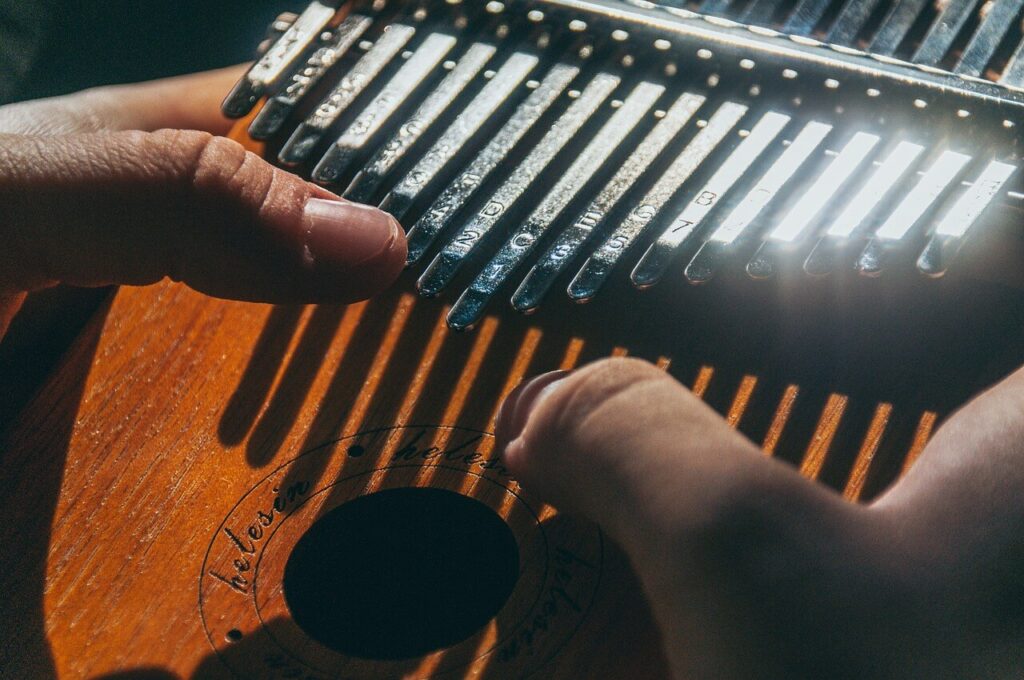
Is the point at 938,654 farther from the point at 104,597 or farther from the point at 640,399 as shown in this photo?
the point at 104,597

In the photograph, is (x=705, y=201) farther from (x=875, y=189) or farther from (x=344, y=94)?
Result: (x=344, y=94)

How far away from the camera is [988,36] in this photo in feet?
2.83

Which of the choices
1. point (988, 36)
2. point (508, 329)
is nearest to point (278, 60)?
point (508, 329)

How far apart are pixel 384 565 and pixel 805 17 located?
68cm

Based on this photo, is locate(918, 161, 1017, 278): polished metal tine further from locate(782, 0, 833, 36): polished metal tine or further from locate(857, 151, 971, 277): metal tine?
locate(782, 0, 833, 36): polished metal tine

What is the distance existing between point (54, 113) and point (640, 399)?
31.1 inches

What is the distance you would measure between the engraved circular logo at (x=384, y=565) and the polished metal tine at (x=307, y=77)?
12.7 inches

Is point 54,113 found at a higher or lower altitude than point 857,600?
lower

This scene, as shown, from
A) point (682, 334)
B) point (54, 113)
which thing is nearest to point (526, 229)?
point (682, 334)

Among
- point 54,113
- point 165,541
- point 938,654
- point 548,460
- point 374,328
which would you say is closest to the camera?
point 938,654

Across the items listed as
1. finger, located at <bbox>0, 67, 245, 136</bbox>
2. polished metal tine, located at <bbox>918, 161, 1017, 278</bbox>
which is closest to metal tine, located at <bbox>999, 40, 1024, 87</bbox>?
polished metal tine, located at <bbox>918, 161, 1017, 278</bbox>

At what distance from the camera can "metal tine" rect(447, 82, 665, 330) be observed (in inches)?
28.5

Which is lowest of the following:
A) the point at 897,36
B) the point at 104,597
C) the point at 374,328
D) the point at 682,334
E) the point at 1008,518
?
the point at 104,597

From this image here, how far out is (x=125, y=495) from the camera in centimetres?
72
